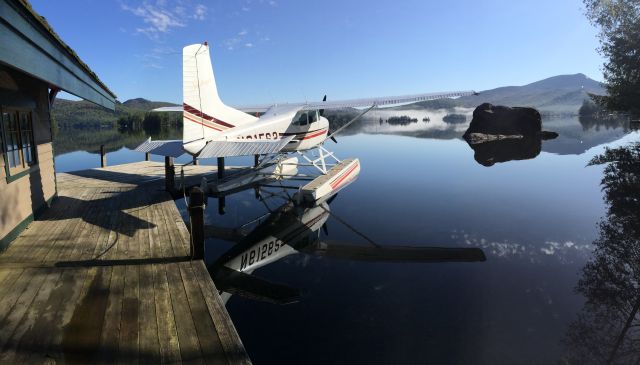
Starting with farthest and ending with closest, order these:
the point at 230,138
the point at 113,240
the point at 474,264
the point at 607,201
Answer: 1. the point at 607,201
2. the point at 230,138
3. the point at 474,264
4. the point at 113,240

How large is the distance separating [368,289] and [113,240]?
427 cm

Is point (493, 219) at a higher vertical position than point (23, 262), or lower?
lower

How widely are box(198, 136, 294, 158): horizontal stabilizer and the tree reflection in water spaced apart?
22.7 feet

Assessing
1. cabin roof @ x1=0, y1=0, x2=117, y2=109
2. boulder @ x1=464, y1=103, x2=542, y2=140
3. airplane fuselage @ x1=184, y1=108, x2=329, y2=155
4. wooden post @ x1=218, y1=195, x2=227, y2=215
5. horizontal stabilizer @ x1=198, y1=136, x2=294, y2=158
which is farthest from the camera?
boulder @ x1=464, y1=103, x2=542, y2=140

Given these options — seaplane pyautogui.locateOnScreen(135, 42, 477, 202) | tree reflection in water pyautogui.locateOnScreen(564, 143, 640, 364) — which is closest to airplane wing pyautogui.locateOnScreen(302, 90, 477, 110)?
seaplane pyautogui.locateOnScreen(135, 42, 477, 202)

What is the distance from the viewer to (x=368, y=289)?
16.6 feet

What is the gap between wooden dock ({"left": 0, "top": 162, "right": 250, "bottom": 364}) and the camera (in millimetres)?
2746

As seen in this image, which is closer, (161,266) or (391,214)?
(161,266)

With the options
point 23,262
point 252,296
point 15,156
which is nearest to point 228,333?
point 252,296

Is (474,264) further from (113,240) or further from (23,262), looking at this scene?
(23,262)

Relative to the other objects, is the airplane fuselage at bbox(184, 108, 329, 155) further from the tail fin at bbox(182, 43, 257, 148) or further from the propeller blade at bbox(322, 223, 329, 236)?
the propeller blade at bbox(322, 223, 329, 236)

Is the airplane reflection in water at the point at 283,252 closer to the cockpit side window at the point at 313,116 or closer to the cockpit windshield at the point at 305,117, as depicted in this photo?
the cockpit windshield at the point at 305,117

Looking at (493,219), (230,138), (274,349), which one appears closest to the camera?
(274,349)

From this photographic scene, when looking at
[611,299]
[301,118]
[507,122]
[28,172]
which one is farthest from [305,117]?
[507,122]
